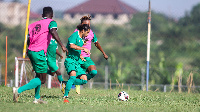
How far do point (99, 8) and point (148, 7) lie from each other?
599cm

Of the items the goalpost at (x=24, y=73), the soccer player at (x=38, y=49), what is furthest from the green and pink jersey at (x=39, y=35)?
the goalpost at (x=24, y=73)

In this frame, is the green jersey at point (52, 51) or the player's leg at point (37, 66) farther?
the green jersey at point (52, 51)

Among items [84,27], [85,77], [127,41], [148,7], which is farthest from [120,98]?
[127,41]

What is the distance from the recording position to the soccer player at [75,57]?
8.10 meters

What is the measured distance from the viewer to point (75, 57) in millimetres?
8383

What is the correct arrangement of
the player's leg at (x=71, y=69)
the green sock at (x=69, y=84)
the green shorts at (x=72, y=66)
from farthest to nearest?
the green shorts at (x=72, y=66) < the player's leg at (x=71, y=69) < the green sock at (x=69, y=84)

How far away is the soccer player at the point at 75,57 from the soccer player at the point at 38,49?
77cm

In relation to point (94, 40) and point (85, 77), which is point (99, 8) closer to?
point (94, 40)

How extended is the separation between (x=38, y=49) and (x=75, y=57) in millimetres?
1242

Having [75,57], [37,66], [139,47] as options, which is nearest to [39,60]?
[37,66]

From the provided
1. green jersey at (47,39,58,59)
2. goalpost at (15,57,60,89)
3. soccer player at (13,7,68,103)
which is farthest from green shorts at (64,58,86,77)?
goalpost at (15,57,60,89)

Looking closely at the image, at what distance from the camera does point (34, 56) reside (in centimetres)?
726

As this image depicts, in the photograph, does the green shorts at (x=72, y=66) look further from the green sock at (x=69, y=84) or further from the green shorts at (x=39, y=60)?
the green shorts at (x=39, y=60)

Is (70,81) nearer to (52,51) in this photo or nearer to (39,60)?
(52,51)
